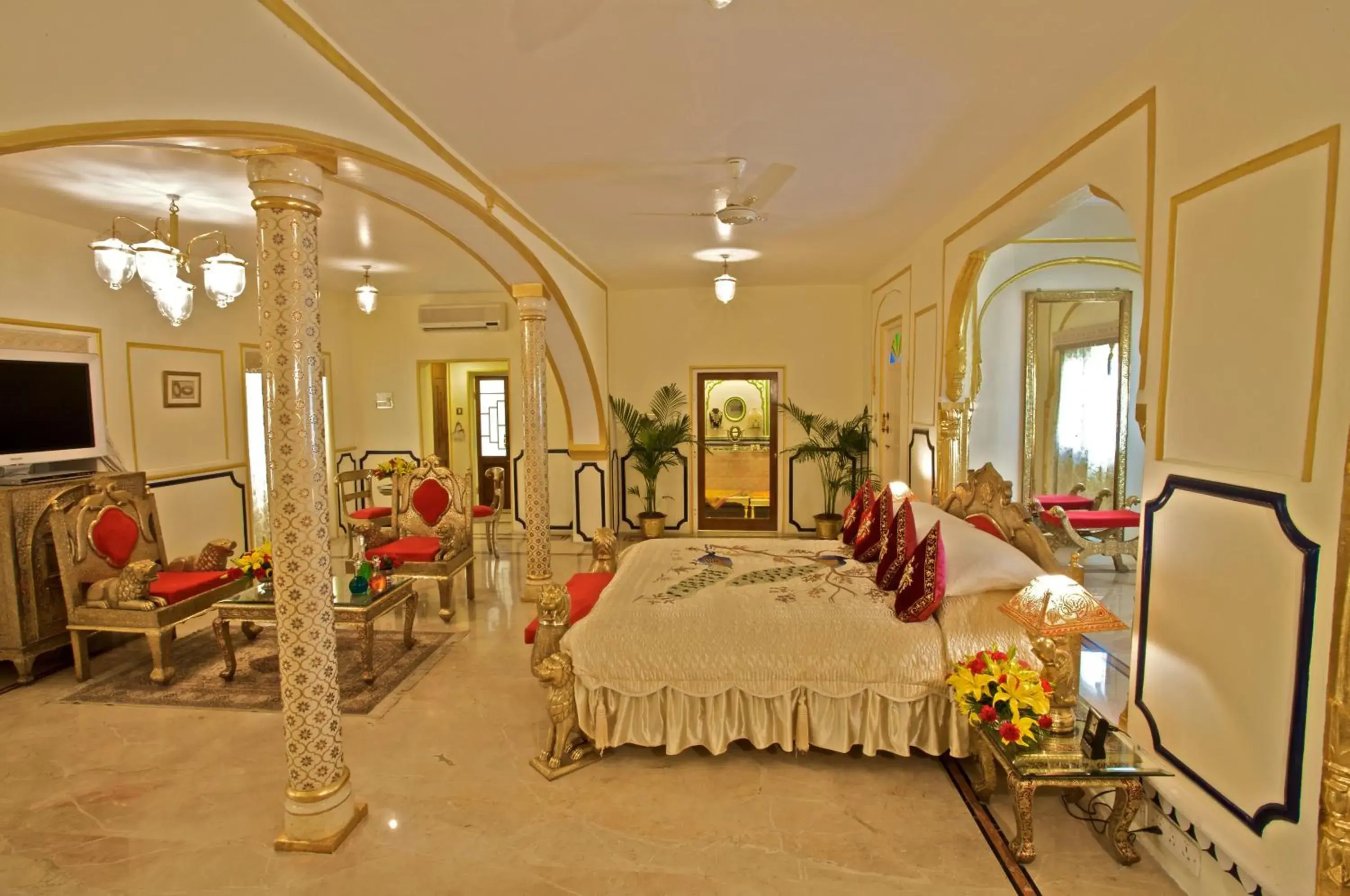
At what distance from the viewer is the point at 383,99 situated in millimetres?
2641

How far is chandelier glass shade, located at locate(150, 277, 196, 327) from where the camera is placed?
3662 mm

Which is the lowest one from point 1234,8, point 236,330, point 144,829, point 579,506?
point 144,829

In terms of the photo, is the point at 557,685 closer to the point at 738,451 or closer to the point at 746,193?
the point at 746,193

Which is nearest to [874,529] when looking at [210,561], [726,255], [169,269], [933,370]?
[933,370]

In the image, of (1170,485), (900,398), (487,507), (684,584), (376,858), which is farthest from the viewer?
(487,507)

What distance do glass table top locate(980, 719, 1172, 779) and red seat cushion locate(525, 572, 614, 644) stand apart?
1.97 metres

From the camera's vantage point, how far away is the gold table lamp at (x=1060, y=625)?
2498 mm

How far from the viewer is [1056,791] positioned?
113 inches

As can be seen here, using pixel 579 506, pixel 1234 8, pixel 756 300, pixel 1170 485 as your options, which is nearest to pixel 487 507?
pixel 579 506

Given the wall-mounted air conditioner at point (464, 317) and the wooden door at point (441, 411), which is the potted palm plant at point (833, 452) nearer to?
the wall-mounted air conditioner at point (464, 317)

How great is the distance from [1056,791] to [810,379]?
5.30m

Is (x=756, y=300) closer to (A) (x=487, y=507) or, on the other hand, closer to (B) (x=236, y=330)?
(A) (x=487, y=507)

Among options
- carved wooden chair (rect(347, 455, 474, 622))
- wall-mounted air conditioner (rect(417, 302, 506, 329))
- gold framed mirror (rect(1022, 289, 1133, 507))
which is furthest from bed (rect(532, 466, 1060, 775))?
wall-mounted air conditioner (rect(417, 302, 506, 329))

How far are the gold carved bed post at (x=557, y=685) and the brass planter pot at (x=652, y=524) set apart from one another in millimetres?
4373
